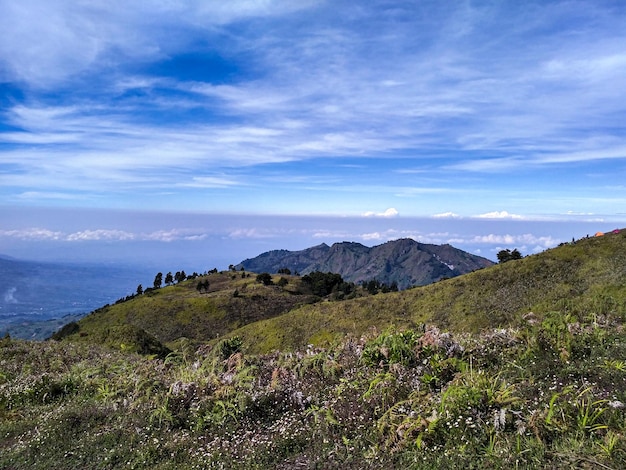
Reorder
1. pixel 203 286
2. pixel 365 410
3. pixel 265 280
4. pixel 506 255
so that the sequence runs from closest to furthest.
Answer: pixel 365 410, pixel 506 255, pixel 265 280, pixel 203 286

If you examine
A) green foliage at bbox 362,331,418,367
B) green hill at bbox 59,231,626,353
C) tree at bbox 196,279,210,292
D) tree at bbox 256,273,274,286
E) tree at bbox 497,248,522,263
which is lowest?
tree at bbox 196,279,210,292

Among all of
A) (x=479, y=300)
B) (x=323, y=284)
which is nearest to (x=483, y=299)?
(x=479, y=300)

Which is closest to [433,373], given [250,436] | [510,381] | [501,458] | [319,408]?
[510,381]

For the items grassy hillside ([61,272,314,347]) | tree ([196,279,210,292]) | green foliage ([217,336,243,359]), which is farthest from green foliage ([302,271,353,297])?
green foliage ([217,336,243,359])

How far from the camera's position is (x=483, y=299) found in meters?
49.3

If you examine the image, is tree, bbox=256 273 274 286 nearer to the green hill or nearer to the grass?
the green hill

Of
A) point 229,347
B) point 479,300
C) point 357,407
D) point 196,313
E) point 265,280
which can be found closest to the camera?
point 357,407

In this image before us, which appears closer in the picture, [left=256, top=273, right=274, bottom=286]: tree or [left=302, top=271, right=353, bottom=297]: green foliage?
[left=302, top=271, right=353, bottom=297]: green foliage

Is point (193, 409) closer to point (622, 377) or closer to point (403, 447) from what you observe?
point (403, 447)

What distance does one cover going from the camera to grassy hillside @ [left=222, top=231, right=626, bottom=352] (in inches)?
1638

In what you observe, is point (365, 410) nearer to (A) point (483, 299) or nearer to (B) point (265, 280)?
(A) point (483, 299)

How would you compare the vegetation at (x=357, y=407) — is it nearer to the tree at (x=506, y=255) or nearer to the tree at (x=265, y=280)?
the tree at (x=506, y=255)

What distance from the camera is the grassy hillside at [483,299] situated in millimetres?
41594

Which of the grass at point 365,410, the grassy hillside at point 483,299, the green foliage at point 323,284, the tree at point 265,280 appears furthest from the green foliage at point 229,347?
the tree at point 265,280
